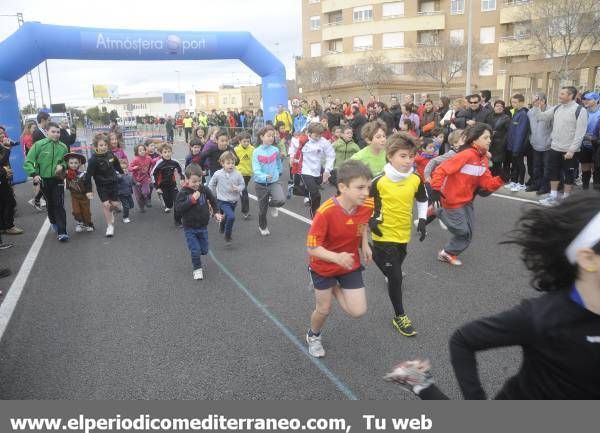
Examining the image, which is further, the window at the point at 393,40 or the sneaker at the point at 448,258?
the window at the point at 393,40

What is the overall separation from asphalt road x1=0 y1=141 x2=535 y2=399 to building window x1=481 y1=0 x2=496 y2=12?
52020mm

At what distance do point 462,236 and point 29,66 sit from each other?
560 inches

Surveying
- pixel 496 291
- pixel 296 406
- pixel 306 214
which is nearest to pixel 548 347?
pixel 296 406

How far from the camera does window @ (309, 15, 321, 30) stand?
61.1 m

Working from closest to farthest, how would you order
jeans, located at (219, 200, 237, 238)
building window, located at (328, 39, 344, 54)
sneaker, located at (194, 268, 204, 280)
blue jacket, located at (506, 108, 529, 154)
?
sneaker, located at (194, 268, 204, 280) → jeans, located at (219, 200, 237, 238) → blue jacket, located at (506, 108, 529, 154) → building window, located at (328, 39, 344, 54)

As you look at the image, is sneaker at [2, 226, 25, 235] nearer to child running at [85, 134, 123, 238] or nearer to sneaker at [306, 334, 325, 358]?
child running at [85, 134, 123, 238]

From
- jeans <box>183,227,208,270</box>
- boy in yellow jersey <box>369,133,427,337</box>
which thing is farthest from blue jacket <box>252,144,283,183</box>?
boy in yellow jersey <box>369,133,427,337</box>

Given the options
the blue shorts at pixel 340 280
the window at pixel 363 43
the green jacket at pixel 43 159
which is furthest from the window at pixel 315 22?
the blue shorts at pixel 340 280

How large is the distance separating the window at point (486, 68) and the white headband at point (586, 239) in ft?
182

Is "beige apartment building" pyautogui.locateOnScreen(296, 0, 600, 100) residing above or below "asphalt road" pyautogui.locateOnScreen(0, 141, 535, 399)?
above

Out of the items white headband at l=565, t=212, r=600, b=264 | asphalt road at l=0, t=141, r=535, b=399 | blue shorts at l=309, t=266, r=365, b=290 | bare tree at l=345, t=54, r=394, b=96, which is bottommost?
asphalt road at l=0, t=141, r=535, b=399

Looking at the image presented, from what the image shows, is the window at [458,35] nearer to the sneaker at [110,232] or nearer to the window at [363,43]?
the window at [363,43]

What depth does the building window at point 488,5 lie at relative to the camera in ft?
169

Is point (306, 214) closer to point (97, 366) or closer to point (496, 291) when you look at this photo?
point (496, 291)
